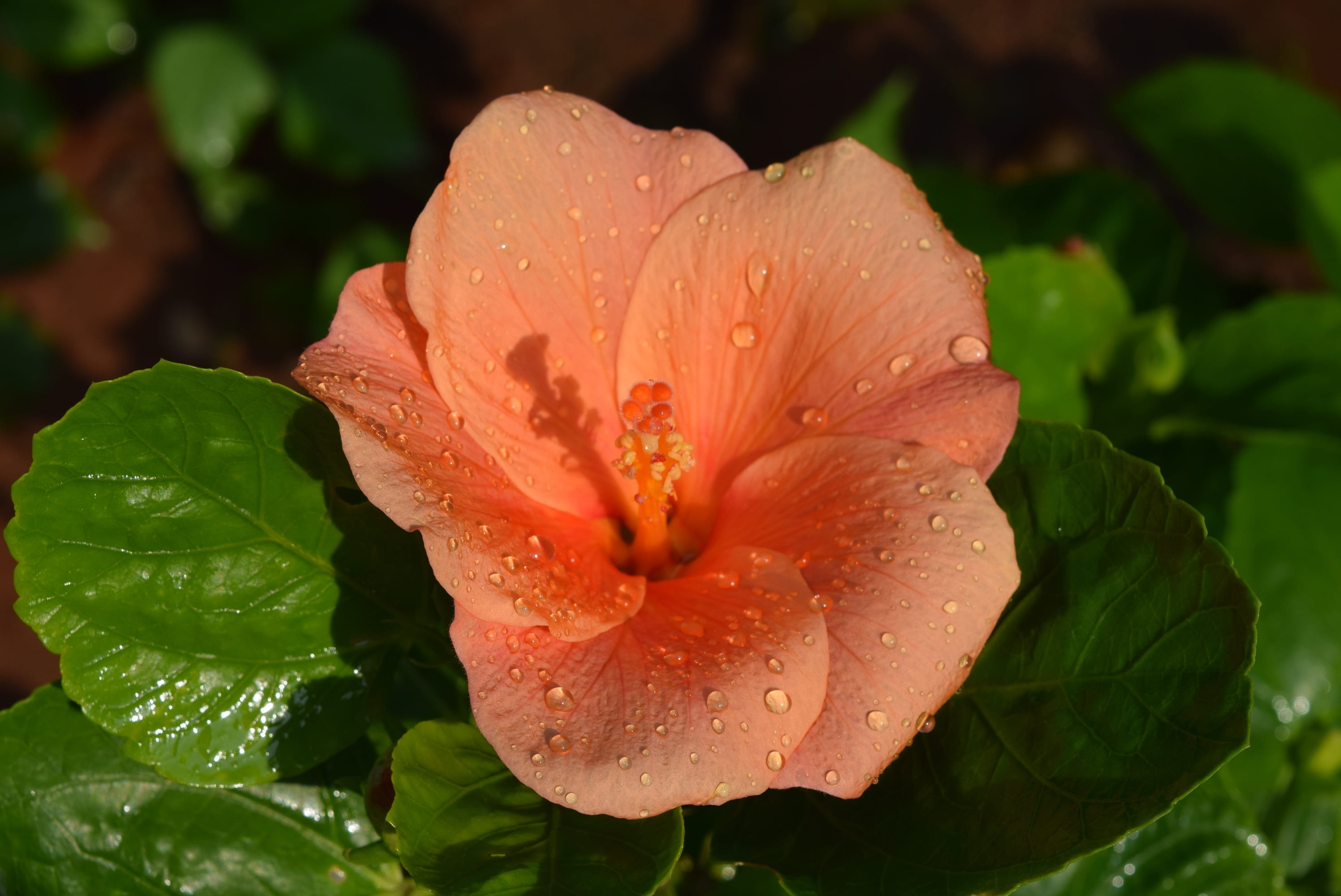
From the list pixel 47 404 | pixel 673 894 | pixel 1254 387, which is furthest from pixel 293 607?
pixel 47 404

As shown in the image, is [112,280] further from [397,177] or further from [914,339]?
[914,339]

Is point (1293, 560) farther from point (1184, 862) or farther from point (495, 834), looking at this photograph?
point (495, 834)

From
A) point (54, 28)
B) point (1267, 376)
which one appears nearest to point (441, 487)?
point (1267, 376)

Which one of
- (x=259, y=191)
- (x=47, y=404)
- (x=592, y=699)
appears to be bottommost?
(x=47, y=404)

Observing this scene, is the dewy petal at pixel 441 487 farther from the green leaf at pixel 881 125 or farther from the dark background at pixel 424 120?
the dark background at pixel 424 120

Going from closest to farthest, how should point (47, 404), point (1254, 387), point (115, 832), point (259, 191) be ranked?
point (115, 832), point (1254, 387), point (47, 404), point (259, 191)

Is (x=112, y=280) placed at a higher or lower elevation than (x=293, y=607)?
lower

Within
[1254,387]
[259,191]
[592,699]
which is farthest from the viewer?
[259,191]
